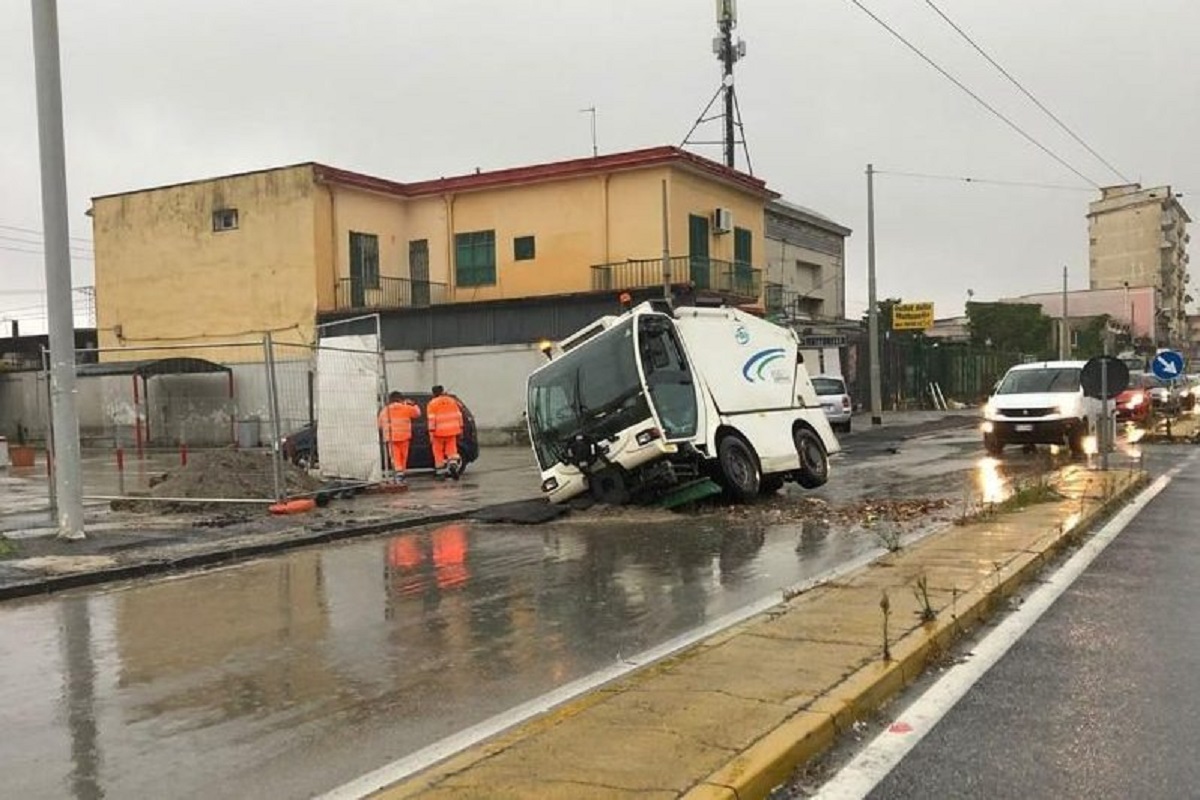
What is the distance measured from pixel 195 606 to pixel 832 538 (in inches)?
244

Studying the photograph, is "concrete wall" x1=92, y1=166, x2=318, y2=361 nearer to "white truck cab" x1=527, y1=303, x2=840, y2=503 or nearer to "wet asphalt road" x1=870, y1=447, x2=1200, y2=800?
"white truck cab" x1=527, y1=303, x2=840, y2=503

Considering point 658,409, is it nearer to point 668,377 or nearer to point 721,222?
point 668,377

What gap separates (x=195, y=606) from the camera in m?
8.42

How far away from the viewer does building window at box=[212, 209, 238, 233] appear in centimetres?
3372

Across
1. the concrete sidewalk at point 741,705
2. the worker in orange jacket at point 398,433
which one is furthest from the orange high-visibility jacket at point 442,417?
the concrete sidewalk at point 741,705

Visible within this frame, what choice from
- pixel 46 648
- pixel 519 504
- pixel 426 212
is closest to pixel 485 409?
pixel 426 212

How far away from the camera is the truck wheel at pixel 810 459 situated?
1533cm

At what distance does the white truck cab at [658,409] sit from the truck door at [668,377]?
0.01 meters

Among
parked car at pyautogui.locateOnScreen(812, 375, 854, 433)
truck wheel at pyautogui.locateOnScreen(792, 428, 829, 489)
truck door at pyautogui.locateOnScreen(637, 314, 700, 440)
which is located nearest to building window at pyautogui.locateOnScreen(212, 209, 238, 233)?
parked car at pyautogui.locateOnScreen(812, 375, 854, 433)

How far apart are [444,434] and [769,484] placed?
655cm

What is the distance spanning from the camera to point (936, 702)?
5.22 meters

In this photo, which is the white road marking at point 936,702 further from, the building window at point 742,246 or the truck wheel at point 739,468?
the building window at point 742,246

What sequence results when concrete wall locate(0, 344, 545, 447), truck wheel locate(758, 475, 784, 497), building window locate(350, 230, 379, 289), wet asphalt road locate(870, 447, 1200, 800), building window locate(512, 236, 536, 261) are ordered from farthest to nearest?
building window locate(350, 230, 379, 289) < building window locate(512, 236, 536, 261) < concrete wall locate(0, 344, 545, 447) < truck wheel locate(758, 475, 784, 497) < wet asphalt road locate(870, 447, 1200, 800)

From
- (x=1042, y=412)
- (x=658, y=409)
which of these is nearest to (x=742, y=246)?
(x=1042, y=412)
